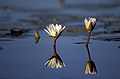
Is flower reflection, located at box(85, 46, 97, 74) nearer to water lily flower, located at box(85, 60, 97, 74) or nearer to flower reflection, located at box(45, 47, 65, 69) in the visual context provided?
water lily flower, located at box(85, 60, 97, 74)

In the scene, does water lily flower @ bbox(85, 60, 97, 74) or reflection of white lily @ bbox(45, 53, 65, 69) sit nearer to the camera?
water lily flower @ bbox(85, 60, 97, 74)

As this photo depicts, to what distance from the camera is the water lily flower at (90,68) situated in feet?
15.2

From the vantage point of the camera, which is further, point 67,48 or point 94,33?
point 94,33

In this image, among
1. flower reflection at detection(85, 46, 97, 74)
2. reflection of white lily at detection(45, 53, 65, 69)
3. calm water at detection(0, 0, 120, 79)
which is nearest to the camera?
calm water at detection(0, 0, 120, 79)

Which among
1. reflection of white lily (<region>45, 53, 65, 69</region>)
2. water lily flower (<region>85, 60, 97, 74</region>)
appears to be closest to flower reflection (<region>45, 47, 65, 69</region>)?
reflection of white lily (<region>45, 53, 65, 69</region>)

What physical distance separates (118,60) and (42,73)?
143 centimetres

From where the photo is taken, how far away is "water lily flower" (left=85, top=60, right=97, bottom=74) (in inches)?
182

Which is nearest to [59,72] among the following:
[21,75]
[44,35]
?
[21,75]

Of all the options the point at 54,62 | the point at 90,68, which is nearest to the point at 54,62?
the point at 54,62

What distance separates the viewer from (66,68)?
4.80 meters

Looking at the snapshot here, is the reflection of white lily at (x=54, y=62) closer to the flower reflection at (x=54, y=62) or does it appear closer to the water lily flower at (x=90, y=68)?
the flower reflection at (x=54, y=62)

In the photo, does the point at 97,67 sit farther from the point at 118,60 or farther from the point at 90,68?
the point at 118,60

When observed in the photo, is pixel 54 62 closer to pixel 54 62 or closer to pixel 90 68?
pixel 54 62

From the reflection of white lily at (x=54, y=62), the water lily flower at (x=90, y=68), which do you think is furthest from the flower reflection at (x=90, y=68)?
the reflection of white lily at (x=54, y=62)
